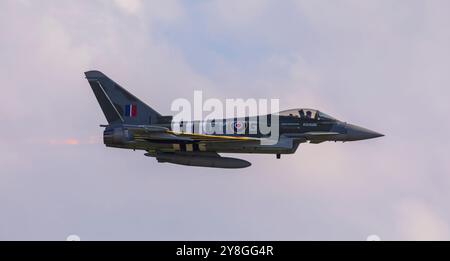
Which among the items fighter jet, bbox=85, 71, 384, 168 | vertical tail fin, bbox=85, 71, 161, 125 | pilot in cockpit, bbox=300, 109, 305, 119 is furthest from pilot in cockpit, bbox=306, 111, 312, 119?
vertical tail fin, bbox=85, 71, 161, 125

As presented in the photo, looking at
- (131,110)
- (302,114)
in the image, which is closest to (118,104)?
(131,110)

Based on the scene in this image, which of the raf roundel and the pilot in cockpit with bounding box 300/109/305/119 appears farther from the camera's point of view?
the raf roundel

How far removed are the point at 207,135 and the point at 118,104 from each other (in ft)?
17.5

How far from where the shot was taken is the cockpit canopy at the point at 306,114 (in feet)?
210

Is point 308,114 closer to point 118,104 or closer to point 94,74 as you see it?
point 118,104

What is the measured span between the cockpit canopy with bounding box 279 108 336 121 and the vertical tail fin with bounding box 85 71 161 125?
6.42 m

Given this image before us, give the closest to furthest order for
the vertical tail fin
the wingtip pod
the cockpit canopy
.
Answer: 1. the cockpit canopy
2. the vertical tail fin
3. the wingtip pod

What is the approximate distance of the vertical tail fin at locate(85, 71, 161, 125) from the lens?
214 feet

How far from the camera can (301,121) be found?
210 feet

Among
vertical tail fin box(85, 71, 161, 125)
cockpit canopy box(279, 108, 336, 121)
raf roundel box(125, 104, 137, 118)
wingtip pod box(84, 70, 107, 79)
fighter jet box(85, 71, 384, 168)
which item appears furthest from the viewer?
wingtip pod box(84, 70, 107, 79)

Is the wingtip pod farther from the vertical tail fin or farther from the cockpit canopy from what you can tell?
the cockpit canopy

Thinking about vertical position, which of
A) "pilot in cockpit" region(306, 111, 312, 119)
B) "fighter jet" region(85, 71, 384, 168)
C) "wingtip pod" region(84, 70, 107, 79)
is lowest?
"fighter jet" region(85, 71, 384, 168)
